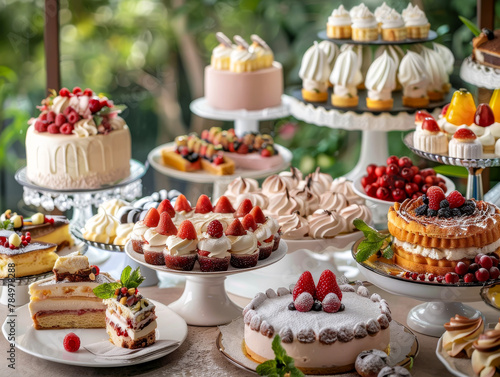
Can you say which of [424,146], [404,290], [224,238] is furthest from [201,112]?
[404,290]

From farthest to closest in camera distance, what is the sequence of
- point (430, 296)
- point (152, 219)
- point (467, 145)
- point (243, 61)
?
point (243, 61)
point (467, 145)
point (152, 219)
point (430, 296)

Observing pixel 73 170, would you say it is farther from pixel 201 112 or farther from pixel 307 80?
pixel 307 80

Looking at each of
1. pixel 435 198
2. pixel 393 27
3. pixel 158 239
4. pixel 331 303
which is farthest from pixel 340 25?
pixel 331 303

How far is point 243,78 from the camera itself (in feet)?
12.9

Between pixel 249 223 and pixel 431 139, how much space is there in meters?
0.83

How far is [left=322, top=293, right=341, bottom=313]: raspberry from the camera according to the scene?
2.38 metres

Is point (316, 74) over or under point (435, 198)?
over

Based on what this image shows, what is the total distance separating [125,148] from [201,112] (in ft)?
A: 2.03

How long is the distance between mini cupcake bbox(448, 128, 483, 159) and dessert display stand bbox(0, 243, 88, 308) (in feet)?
4.70

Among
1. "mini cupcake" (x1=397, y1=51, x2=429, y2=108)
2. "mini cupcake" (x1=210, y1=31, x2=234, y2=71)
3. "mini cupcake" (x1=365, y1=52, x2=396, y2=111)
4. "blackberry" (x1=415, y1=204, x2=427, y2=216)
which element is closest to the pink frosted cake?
"mini cupcake" (x1=210, y1=31, x2=234, y2=71)

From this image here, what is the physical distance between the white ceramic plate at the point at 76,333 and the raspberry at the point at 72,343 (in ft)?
0.04

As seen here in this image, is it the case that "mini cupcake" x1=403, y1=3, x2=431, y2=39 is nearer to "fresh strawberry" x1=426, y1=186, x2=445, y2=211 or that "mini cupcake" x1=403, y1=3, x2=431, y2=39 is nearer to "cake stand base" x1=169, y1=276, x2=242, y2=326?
"fresh strawberry" x1=426, y1=186, x2=445, y2=211

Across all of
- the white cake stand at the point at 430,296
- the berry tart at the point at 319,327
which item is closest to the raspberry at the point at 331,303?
the berry tart at the point at 319,327

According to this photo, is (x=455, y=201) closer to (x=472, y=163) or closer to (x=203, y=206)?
(x=472, y=163)
